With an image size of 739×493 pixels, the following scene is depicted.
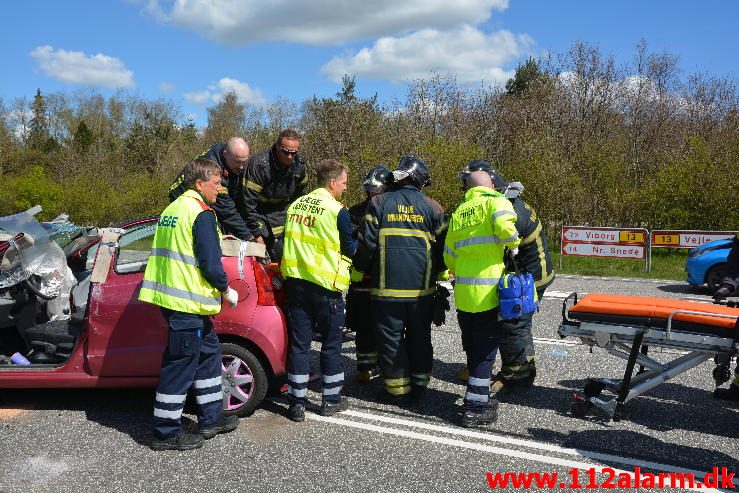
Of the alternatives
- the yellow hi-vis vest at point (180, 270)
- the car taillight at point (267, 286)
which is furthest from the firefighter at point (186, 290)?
the car taillight at point (267, 286)

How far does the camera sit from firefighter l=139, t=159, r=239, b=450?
14.3 feet

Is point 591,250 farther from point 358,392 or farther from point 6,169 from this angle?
point 6,169

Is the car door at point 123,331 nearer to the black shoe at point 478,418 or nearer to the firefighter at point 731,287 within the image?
the black shoe at point 478,418

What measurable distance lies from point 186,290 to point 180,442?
3.41 ft

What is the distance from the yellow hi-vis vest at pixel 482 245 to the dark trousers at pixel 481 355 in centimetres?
12

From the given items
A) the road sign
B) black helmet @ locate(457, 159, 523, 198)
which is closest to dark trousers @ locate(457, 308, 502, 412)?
black helmet @ locate(457, 159, 523, 198)

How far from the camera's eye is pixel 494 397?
18.2 ft

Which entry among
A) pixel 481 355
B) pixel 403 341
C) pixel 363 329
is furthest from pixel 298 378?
pixel 481 355

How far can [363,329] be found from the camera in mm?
6078

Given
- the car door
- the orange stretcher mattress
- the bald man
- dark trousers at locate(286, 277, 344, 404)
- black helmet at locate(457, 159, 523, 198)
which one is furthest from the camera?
the bald man

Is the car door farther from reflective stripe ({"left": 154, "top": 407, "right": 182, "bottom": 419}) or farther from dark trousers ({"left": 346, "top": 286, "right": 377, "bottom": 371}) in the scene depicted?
dark trousers ({"left": 346, "top": 286, "right": 377, "bottom": 371})

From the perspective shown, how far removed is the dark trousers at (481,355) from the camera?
16.2ft

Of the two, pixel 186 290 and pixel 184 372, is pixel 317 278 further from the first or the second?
pixel 184 372

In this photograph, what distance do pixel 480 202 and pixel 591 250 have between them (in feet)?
36.6
